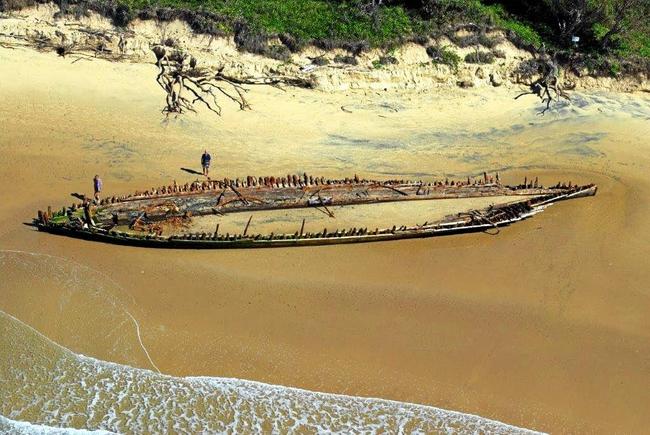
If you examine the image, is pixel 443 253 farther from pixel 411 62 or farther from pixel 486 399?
pixel 411 62

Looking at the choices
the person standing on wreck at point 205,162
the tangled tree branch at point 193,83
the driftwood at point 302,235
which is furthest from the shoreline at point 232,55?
the driftwood at point 302,235

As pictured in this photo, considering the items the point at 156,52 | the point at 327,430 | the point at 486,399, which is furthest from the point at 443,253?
the point at 156,52

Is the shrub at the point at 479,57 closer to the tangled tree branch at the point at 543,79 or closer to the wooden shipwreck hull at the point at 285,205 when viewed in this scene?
the tangled tree branch at the point at 543,79

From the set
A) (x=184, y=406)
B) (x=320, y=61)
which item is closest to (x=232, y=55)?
(x=320, y=61)

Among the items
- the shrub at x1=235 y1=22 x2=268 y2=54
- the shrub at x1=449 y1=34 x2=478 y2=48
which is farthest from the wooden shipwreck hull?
the shrub at x1=449 y1=34 x2=478 y2=48

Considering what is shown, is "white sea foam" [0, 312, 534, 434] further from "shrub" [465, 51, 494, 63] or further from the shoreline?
"shrub" [465, 51, 494, 63]

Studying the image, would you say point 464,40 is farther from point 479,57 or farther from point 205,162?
point 205,162

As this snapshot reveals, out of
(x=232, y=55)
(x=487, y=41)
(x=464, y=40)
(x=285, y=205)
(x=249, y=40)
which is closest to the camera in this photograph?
(x=285, y=205)
